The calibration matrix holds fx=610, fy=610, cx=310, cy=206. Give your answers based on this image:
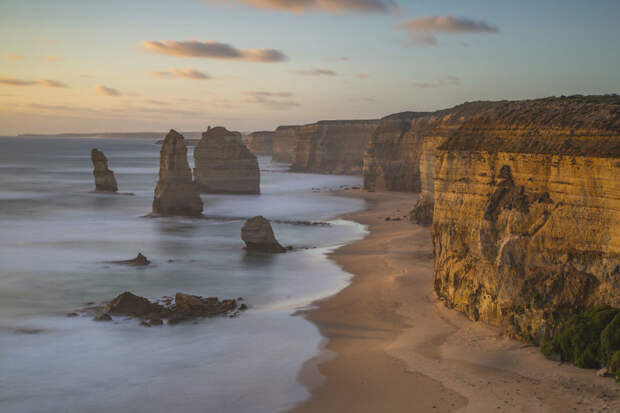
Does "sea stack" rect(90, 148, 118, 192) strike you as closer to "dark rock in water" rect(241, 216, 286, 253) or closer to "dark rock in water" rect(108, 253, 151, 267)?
"dark rock in water" rect(241, 216, 286, 253)

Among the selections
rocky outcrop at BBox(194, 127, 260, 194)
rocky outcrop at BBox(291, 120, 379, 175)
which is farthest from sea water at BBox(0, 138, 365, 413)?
rocky outcrop at BBox(291, 120, 379, 175)

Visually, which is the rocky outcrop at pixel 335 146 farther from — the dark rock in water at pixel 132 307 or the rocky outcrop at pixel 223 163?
the dark rock in water at pixel 132 307

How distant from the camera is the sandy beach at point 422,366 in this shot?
48.9ft

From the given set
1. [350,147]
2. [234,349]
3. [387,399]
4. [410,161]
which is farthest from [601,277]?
[350,147]

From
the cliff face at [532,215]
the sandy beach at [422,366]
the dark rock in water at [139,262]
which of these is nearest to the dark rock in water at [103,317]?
the sandy beach at [422,366]

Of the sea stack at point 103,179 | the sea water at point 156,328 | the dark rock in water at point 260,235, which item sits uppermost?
the sea stack at point 103,179

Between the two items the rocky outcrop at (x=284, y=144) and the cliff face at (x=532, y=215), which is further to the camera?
the rocky outcrop at (x=284, y=144)

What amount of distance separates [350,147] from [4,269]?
97.0 metres

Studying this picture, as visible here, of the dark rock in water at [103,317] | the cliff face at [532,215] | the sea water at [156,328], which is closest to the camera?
the cliff face at [532,215]

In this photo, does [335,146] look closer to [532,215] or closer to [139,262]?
[139,262]

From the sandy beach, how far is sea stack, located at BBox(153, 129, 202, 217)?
104 ft

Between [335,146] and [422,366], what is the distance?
371ft

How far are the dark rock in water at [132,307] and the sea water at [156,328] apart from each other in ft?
2.70

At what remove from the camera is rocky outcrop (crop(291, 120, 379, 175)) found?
125125mm
